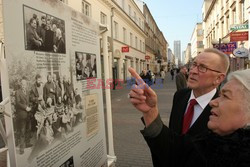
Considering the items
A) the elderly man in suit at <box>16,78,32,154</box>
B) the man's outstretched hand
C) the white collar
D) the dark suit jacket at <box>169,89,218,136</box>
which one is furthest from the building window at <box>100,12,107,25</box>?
the man's outstretched hand

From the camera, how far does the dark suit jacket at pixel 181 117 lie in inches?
74.8

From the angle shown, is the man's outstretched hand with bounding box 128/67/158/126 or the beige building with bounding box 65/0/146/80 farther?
the beige building with bounding box 65/0/146/80

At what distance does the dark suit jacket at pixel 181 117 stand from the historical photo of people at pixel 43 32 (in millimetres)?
1256

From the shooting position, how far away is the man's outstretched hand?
4.17 ft

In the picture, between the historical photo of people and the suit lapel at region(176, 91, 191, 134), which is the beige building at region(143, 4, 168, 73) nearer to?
the suit lapel at region(176, 91, 191, 134)

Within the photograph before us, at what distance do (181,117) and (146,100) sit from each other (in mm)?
981

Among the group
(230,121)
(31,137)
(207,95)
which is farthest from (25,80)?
(207,95)

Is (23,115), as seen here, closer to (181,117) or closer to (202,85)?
(181,117)

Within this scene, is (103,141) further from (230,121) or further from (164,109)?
(164,109)

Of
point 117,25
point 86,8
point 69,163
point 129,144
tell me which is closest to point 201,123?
point 69,163

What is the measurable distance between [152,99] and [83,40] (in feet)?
3.79

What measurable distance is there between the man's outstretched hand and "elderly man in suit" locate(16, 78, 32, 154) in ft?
2.19

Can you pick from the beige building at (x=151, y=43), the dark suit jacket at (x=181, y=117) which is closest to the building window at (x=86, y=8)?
the dark suit jacket at (x=181, y=117)

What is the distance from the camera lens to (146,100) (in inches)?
51.9
